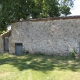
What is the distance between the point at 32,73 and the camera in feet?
35.2

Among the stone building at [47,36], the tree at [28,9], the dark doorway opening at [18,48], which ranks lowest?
the dark doorway opening at [18,48]

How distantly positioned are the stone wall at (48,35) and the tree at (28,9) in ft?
4.49

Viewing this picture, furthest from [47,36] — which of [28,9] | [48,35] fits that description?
[28,9]

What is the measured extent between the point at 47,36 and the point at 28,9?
19.8 ft

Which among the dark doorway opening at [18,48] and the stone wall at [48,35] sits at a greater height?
the stone wall at [48,35]

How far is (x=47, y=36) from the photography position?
16.9m

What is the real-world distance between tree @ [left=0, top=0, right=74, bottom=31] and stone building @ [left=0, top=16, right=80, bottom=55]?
137 cm

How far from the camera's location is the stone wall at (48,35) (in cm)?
1554

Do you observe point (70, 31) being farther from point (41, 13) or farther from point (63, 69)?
point (41, 13)

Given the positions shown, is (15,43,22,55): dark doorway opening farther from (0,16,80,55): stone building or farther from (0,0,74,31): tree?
(0,0,74,31): tree

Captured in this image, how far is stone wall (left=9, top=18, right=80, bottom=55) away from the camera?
51.0 feet

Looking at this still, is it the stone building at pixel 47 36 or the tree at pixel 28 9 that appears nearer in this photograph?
the stone building at pixel 47 36

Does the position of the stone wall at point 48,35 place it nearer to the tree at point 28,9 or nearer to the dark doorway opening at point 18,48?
the dark doorway opening at point 18,48

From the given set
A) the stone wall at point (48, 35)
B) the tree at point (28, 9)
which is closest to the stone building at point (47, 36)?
the stone wall at point (48, 35)
